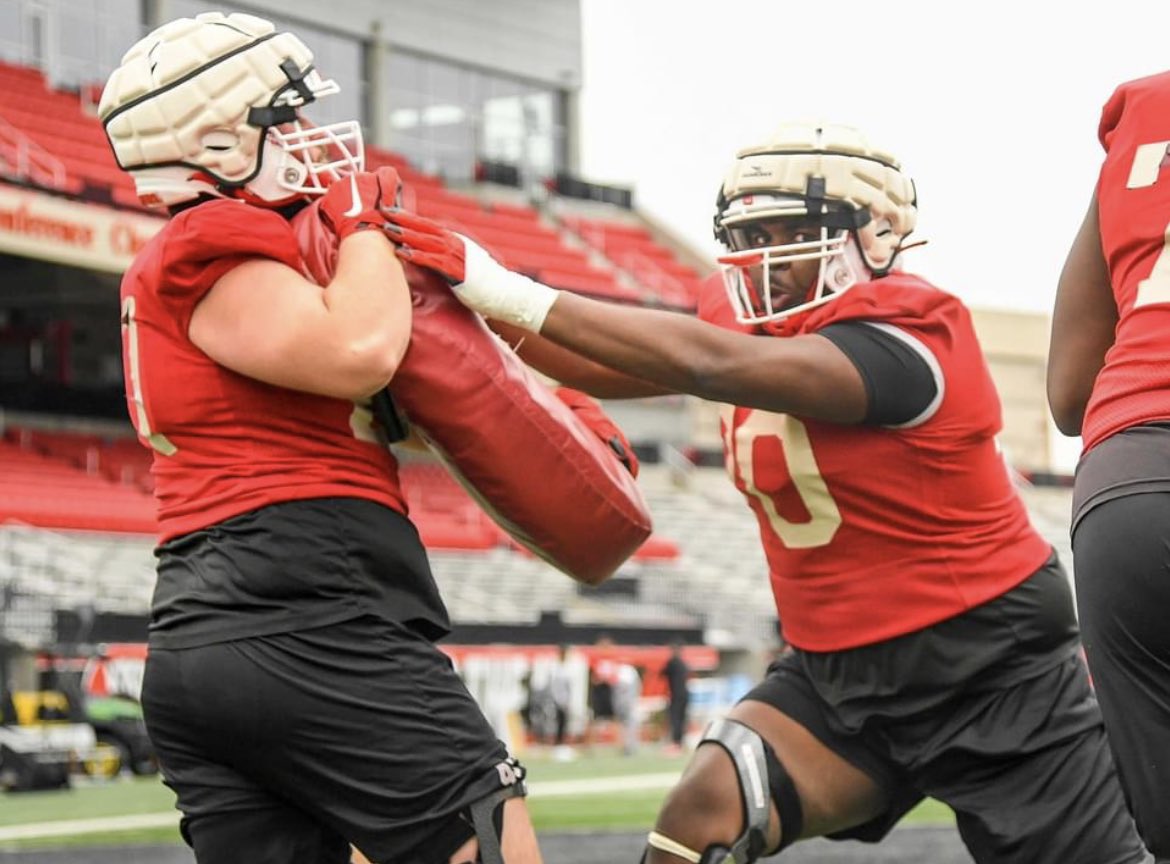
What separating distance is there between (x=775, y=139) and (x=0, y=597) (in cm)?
1385

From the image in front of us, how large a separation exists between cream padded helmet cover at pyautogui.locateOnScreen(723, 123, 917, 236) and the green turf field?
20.9 ft

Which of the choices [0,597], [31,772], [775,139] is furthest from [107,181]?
[775,139]

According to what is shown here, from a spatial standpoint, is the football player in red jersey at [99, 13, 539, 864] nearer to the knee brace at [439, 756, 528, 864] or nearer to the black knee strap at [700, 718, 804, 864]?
the knee brace at [439, 756, 528, 864]

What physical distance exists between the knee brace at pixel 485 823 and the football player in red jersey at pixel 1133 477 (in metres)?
0.99

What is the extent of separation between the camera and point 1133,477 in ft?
9.45

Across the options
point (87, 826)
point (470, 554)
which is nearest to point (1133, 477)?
point (87, 826)

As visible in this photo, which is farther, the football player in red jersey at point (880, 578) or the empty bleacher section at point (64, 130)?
the empty bleacher section at point (64, 130)

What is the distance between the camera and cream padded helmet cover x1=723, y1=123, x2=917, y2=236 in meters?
4.20

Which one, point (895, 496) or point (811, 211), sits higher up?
point (811, 211)

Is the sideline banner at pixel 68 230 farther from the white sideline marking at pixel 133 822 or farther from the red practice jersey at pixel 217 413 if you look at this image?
the red practice jersey at pixel 217 413

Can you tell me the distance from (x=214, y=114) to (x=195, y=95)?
0.15 ft

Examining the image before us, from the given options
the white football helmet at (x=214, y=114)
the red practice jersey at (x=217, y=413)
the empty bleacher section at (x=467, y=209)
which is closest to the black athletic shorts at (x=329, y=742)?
the red practice jersey at (x=217, y=413)

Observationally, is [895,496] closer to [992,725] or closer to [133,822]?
[992,725]

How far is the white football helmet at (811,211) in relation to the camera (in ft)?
13.6
